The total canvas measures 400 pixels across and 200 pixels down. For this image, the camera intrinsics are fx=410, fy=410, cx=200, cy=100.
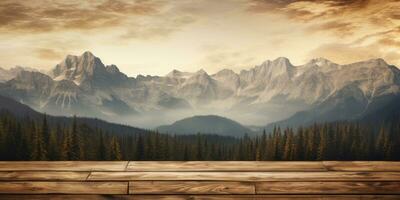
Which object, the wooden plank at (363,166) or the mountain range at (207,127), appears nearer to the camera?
the wooden plank at (363,166)

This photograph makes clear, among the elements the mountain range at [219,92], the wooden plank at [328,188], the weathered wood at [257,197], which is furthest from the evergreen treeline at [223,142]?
the weathered wood at [257,197]

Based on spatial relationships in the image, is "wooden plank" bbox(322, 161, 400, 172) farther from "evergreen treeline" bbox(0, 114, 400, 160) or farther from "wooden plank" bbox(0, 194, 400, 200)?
"evergreen treeline" bbox(0, 114, 400, 160)

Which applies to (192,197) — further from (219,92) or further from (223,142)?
(223,142)

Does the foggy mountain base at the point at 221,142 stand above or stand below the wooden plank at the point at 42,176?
below

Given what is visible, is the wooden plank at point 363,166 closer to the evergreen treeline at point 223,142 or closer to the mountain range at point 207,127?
the evergreen treeline at point 223,142

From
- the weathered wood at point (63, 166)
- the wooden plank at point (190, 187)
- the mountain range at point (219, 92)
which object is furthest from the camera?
the mountain range at point (219, 92)

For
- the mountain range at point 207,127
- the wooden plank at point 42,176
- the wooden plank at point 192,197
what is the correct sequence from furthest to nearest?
1. the mountain range at point 207,127
2. the wooden plank at point 42,176
3. the wooden plank at point 192,197
